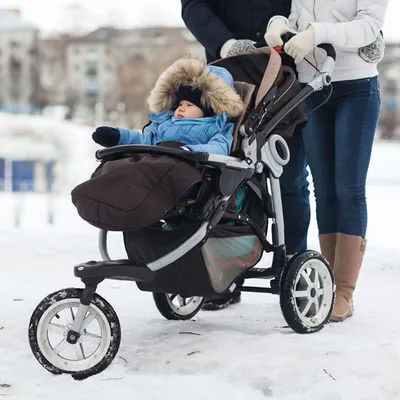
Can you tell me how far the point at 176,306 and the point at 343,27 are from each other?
1.49 meters

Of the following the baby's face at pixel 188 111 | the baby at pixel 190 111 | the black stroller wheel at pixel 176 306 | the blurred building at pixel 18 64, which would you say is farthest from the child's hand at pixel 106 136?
the blurred building at pixel 18 64

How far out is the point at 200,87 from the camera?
3484 millimetres

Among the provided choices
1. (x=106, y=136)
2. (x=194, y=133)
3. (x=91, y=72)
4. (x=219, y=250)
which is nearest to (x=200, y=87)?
(x=194, y=133)

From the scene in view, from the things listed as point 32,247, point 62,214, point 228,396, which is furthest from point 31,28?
point 228,396

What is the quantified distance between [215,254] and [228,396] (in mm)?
668

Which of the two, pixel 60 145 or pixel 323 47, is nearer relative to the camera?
pixel 323 47

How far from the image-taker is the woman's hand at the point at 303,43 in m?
3.73

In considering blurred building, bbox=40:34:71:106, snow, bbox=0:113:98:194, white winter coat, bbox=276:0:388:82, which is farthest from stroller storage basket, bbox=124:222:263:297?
blurred building, bbox=40:34:71:106

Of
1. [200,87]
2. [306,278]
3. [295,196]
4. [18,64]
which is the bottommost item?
[306,278]

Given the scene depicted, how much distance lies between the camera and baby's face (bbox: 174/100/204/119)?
3.45m

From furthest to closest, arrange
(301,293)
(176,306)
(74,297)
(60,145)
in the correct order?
(60,145), (176,306), (301,293), (74,297)

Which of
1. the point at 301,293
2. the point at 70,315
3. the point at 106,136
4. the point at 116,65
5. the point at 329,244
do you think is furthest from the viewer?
the point at 116,65

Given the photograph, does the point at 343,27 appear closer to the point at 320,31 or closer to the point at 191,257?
the point at 320,31

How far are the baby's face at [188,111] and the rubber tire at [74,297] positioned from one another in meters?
0.85
